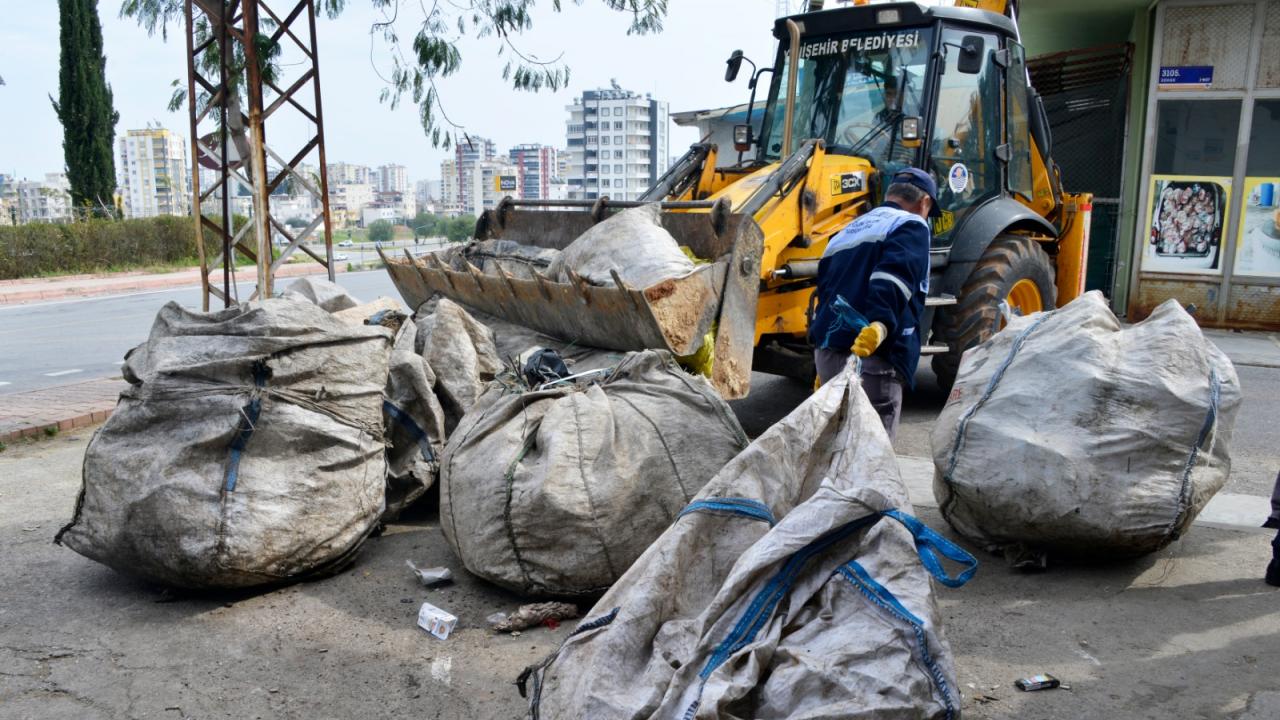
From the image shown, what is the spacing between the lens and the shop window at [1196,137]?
11.0 m

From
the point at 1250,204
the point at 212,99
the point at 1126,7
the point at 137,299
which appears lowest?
the point at 137,299

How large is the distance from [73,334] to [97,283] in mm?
8700

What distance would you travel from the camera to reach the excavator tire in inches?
261

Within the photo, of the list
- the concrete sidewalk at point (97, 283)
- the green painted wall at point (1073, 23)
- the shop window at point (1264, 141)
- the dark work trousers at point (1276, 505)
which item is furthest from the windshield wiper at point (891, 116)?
the concrete sidewalk at point (97, 283)

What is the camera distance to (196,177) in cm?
806

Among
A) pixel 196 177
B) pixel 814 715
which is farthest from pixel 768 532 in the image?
pixel 196 177

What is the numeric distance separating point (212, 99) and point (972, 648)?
23.1 ft

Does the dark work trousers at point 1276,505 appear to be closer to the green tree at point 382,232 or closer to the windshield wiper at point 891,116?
the windshield wiper at point 891,116

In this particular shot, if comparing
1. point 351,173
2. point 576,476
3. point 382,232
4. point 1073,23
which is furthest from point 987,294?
point 351,173

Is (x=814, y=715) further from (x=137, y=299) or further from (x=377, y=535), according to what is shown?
(x=137, y=299)

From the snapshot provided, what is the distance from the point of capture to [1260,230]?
35.6 ft

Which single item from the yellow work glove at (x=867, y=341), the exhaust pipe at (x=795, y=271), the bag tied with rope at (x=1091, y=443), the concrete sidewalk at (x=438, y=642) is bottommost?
the concrete sidewalk at (x=438, y=642)

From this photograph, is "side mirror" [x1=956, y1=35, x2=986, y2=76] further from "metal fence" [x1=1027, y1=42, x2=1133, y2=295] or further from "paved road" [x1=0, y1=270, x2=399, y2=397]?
"paved road" [x1=0, y1=270, x2=399, y2=397]

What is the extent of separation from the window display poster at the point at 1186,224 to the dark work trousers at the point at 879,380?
8.24 metres
